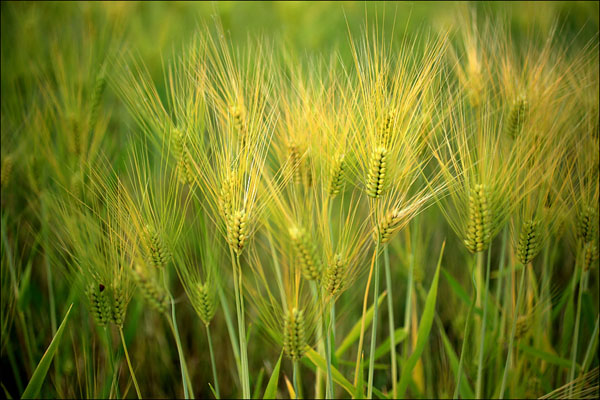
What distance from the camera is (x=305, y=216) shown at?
688mm

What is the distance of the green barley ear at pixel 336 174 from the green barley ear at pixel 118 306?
382 mm

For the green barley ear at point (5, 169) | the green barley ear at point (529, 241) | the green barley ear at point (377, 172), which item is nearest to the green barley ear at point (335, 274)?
the green barley ear at point (377, 172)

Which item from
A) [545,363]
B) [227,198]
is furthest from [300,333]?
[545,363]

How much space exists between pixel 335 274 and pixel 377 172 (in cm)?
16

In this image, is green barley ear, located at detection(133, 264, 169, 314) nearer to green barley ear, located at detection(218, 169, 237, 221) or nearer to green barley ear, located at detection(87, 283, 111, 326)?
green barley ear, located at detection(87, 283, 111, 326)

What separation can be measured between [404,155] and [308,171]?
21 centimetres

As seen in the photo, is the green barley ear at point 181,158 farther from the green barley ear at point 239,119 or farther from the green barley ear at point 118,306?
the green barley ear at point 118,306

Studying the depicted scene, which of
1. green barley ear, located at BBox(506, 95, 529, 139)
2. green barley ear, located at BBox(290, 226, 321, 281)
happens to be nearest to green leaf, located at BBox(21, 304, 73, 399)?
green barley ear, located at BBox(290, 226, 321, 281)

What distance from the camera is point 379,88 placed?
0.71 m

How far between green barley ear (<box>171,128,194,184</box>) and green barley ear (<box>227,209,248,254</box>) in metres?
0.18

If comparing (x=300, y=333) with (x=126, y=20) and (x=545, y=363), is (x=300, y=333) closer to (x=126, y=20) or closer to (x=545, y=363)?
(x=545, y=363)

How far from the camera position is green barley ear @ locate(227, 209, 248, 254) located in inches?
26.0

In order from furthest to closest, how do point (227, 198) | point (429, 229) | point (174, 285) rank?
point (174, 285), point (429, 229), point (227, 198)

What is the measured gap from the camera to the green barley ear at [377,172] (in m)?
0.67
